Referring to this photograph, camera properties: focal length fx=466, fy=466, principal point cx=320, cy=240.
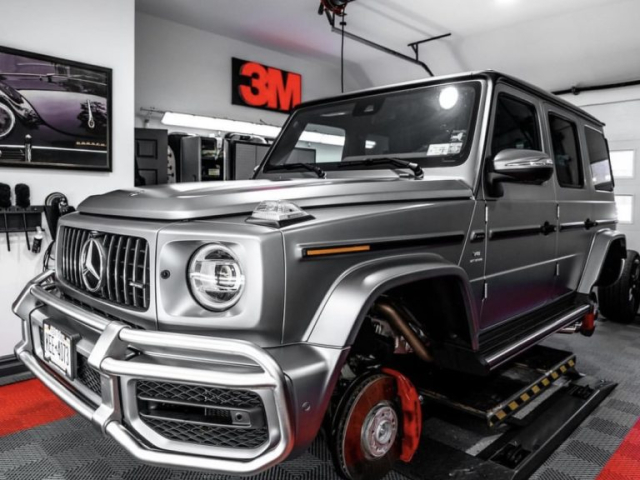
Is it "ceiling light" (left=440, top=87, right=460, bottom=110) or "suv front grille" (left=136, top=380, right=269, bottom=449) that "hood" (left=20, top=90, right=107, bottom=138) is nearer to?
"ceiling light" (left=440, top=87, right=460, bottom=110)

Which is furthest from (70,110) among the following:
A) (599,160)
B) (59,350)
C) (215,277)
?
(599,160)

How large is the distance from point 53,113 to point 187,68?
3108mm

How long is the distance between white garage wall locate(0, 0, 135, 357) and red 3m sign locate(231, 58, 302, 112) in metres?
3.07

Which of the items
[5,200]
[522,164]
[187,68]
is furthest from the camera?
[187,68]

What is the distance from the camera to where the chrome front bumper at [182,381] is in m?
1.09

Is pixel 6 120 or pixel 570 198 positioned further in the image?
pixel 6 120

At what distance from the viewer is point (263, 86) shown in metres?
6.89

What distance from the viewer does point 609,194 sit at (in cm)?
348

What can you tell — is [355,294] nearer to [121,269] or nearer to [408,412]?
[408,412]

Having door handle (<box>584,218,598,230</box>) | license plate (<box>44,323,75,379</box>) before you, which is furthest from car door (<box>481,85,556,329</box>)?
license plate (<box>44,323,75,379</box>)

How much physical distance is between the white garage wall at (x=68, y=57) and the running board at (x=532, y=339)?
300 cm

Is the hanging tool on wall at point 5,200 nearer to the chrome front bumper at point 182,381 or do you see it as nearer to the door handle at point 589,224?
the chrome front bumper at point 182,381

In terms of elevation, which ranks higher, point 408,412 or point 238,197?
point 238,197

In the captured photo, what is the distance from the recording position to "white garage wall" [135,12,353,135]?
18.6 ft
